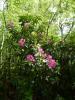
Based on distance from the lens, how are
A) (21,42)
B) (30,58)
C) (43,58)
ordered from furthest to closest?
(21,42), (43,58), (30,58)

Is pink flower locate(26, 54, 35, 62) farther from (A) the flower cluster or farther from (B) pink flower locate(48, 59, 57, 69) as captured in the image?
(B) pink flower locate(48, 59, 57, 69)

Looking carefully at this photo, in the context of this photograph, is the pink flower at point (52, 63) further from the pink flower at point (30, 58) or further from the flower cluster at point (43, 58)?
the pink flower at point (30, 58)

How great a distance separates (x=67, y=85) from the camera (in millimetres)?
9922

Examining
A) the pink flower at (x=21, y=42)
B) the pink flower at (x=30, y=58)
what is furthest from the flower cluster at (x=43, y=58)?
the pink flower at (x=21, y=42)

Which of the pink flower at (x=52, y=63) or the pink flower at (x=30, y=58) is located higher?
the pink flower at (x=30, y=58)

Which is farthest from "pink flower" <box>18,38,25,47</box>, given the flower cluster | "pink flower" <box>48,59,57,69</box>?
"pink flower" <box>48,59,57,69</box>

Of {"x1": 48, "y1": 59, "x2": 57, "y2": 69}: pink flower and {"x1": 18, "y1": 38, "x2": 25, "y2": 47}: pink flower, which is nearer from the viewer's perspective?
{"x1": 48, "y1": 59, "x2": 57, "y2": 69}: pink flower

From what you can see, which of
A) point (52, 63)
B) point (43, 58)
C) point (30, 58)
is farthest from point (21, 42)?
point (52, 63)

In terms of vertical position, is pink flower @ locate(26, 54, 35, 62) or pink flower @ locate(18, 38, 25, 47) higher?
pink flower @ locate(18, 38, 25, 47)

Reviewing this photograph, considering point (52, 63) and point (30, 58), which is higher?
point (30, 58)

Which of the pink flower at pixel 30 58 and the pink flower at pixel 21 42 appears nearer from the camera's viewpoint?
the pink flower at pixel 30 58

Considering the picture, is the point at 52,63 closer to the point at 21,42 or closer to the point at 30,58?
the point at 30,58

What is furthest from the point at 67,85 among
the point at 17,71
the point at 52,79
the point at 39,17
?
the point at 39,17

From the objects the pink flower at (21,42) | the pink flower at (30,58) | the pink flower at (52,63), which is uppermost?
the pink flower at (21,42)
